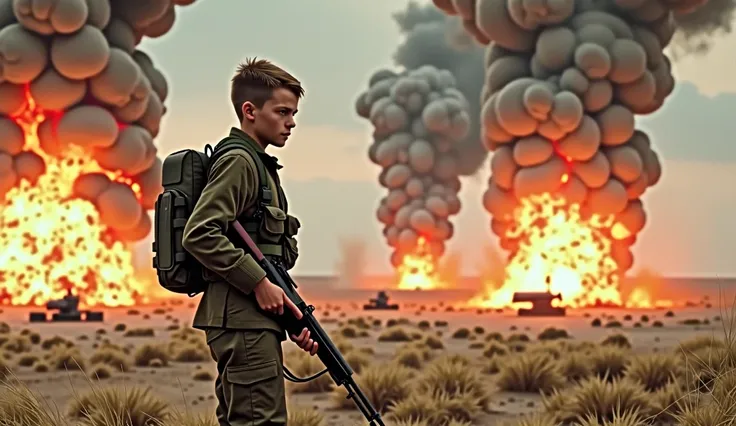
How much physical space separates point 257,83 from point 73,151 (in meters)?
30.0

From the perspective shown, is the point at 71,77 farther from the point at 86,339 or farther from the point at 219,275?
the point at 219,275

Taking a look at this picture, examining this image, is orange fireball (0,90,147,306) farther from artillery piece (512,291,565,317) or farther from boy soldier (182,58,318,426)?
boy soldier (182,58,318,426)

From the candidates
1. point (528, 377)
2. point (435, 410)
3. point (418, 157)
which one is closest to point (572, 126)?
point (418, 157)

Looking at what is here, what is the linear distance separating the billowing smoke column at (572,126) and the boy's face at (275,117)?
91.8 ft

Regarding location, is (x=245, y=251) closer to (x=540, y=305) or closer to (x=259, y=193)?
(x=259, y=193)

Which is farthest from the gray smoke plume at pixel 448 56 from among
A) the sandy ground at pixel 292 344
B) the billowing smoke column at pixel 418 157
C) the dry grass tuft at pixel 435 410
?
the dry grass tuft at pixel 435 410

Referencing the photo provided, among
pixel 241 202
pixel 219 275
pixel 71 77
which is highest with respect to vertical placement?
pixel 71 77

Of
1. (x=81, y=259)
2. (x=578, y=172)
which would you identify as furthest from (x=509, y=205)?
(x=81, y=259)

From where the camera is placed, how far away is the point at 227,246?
3490 millimetres

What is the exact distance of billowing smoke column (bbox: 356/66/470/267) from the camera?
49.5m

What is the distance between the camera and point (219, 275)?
358 cm

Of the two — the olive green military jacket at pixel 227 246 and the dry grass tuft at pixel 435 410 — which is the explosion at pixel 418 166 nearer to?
the dry grass tuft at pixel 435 410

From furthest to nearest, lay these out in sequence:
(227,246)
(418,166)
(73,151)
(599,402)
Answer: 1. (418,166)
2. (73,151)
3. (599,402)
4. (227,246)

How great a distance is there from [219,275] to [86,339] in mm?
16833
